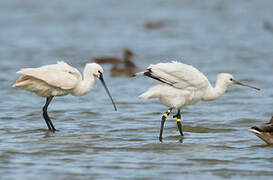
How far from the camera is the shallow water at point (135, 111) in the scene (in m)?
7.41

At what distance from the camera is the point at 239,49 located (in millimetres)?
20625

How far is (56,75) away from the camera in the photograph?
9.57 metres

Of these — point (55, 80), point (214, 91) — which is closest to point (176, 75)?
point (214, 91)

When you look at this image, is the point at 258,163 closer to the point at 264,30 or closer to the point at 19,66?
the point at 19,66

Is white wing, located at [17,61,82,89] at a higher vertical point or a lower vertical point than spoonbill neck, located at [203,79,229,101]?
higher

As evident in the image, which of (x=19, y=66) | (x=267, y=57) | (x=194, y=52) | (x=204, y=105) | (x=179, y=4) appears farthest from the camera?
(x=179, y=4)

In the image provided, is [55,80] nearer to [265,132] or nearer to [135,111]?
[135,111]

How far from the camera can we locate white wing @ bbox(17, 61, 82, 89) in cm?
945

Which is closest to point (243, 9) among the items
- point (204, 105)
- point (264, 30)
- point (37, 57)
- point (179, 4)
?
point (179, 4)

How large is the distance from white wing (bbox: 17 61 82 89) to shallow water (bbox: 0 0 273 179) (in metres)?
0.79

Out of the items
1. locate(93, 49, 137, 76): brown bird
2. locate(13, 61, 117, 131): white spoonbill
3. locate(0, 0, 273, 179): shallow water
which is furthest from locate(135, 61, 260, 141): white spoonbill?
locate(93, 49, 137, 76): brown bird

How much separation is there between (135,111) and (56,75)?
260 cm

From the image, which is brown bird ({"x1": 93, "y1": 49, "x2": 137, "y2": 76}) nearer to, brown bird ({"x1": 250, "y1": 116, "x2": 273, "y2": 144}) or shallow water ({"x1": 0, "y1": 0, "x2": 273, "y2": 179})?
shallow water ({"x1": 0, "y1": 0, "x2": 273, "y2": 179})

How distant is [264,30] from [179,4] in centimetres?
954
